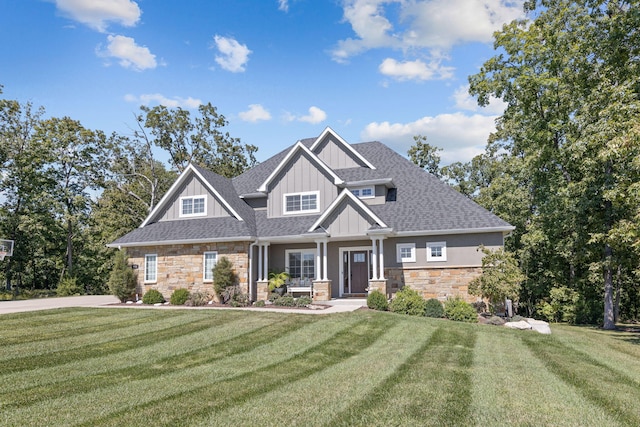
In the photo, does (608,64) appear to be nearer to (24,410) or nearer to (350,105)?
(350,105)

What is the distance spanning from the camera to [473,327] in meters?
14.3

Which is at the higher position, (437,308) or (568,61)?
(568,61)

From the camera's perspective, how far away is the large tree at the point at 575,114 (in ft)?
53.4

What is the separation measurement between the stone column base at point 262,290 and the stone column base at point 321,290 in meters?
2.33

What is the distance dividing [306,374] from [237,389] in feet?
5.19

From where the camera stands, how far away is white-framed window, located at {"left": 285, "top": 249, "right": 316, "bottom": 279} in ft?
71.2

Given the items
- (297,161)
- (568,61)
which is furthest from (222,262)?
(568,61)

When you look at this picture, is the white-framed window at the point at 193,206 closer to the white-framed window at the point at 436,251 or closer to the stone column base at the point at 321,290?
the stone column base at the point at 321,290

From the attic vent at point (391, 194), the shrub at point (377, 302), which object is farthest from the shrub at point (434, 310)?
the attic vent at point (391, 194)

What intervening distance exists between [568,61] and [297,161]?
43.8 feet

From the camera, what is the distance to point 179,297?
19188mm

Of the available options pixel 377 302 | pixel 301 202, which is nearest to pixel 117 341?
pixel 377 302

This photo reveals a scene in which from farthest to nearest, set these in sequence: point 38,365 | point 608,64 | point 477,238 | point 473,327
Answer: point 477,238, point 608,64, point 473,327, point 38,365

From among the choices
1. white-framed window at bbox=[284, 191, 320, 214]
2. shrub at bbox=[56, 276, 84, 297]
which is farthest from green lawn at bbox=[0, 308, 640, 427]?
shrub at bbox=[56, 276, 84, 297]
